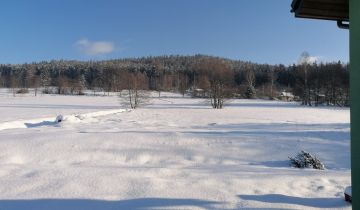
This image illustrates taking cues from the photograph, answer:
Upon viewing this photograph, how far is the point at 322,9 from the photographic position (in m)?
4.22

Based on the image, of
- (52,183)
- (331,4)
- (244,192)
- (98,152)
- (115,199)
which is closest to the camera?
(331,4)

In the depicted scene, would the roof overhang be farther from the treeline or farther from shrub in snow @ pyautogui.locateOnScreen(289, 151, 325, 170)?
the treeline

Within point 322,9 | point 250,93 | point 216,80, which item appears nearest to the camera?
point 322,9

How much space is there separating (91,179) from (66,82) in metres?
77.9

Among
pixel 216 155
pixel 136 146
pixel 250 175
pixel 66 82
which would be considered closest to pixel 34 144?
pixel 136 146

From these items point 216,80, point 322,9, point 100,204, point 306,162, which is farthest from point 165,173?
point 216,80

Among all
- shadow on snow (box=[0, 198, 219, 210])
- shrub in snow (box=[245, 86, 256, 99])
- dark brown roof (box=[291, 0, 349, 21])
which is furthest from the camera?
shrub in snow (box=[245, 86, 256, 99])

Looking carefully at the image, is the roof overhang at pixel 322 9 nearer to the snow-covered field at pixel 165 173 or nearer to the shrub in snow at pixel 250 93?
the snow-covered field at pixel 165 173

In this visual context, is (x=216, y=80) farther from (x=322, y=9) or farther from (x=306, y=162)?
(x=322, y=9)

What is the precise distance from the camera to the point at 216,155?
889cm

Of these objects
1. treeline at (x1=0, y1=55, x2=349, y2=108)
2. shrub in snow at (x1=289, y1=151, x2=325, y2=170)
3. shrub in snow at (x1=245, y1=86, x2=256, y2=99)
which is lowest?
shrub in snow at (x1=289, y1=151, x2=325, y2=170)

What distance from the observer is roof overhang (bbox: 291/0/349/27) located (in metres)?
4.13

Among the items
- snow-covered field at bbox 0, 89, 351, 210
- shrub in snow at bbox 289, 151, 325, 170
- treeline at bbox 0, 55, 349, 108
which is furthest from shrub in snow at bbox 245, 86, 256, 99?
shrub in snow at bbox 289, 151, 325, 170

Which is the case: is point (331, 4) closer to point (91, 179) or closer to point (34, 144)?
point (91, 179)
